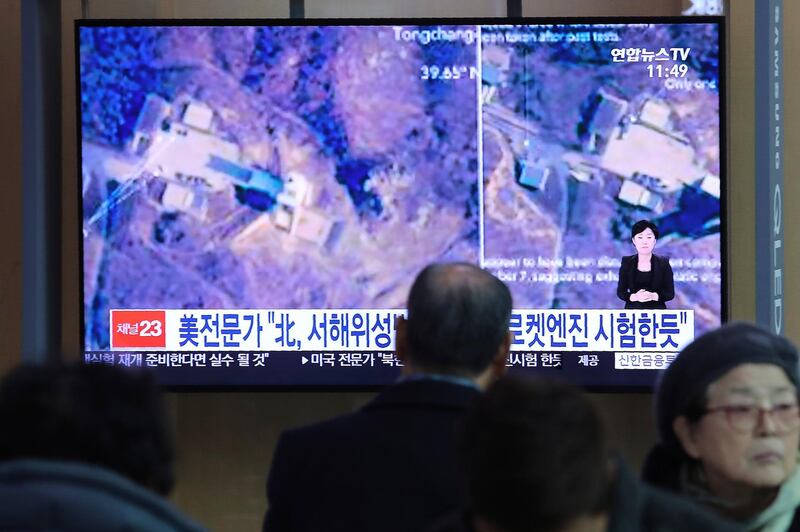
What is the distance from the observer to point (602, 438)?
1.48 metres

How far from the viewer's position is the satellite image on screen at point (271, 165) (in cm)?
466

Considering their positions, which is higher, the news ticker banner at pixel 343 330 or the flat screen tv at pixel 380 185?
the flat screen tv at pixel 380 185

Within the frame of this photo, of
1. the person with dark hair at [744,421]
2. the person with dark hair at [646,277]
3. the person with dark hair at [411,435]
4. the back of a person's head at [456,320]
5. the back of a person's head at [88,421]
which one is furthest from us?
the person with dark hair at [646,277]

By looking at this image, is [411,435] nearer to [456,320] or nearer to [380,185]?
[456,320]

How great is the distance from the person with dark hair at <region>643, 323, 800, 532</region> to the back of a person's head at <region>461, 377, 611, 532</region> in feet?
2.12

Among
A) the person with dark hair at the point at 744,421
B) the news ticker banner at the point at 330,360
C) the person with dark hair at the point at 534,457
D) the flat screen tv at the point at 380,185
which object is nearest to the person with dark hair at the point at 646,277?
the flat screen tv at the point at 380,185

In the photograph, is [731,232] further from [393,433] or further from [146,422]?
[146,422]

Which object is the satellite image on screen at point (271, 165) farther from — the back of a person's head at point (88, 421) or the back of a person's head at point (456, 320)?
the back of a person's head at point (88, 421)

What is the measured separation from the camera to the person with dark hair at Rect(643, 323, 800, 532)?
6.75ft

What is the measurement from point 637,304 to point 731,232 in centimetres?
53

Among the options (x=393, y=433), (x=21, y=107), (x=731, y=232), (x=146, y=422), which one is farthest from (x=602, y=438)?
(x=21, y=107)

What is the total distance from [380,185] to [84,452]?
Answer: 3.18 m

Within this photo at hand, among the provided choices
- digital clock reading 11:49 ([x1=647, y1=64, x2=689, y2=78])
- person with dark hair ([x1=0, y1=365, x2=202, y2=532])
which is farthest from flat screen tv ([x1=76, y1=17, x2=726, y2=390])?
person with dark hair ([x1=0, y1=365, x2=202, y2=532])

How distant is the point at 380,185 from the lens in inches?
184
